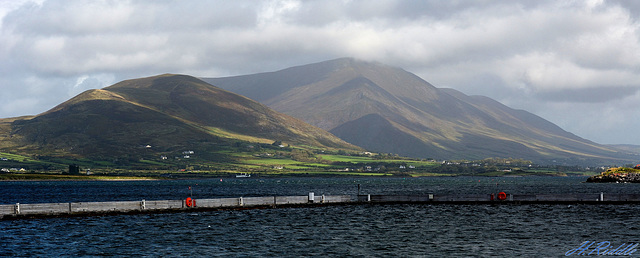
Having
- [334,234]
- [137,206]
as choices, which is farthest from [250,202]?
[334,234]

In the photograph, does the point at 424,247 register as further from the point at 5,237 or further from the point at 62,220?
the point at 62,220

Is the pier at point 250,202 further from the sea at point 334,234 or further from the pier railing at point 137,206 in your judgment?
the sea at point 334,234

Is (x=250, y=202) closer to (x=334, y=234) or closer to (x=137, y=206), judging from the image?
(x=137, y=206)

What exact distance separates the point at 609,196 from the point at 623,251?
61.2 metres

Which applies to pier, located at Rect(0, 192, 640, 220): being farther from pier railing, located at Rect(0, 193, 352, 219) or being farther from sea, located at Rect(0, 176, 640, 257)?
sea, located at Rect(0, 176, 640, 257)

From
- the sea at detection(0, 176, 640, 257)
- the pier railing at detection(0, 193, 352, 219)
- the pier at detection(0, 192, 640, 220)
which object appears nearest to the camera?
the sea at detection(0, 176, 640, 257)

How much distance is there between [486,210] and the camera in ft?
379

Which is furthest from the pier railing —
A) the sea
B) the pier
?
the sea

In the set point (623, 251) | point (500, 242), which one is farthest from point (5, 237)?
point (623, 251)

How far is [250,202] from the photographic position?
364 ft

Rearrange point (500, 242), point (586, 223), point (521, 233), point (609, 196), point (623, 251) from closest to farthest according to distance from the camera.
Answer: point (623, 251)
point (500, 242)
point (521, 233)
point (586, 223)
point (609, 196)

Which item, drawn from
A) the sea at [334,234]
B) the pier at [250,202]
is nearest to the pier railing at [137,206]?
the pier at [250,202]

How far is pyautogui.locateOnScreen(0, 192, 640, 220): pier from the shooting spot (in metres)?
91.6

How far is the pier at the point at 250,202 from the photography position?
9156 cm
